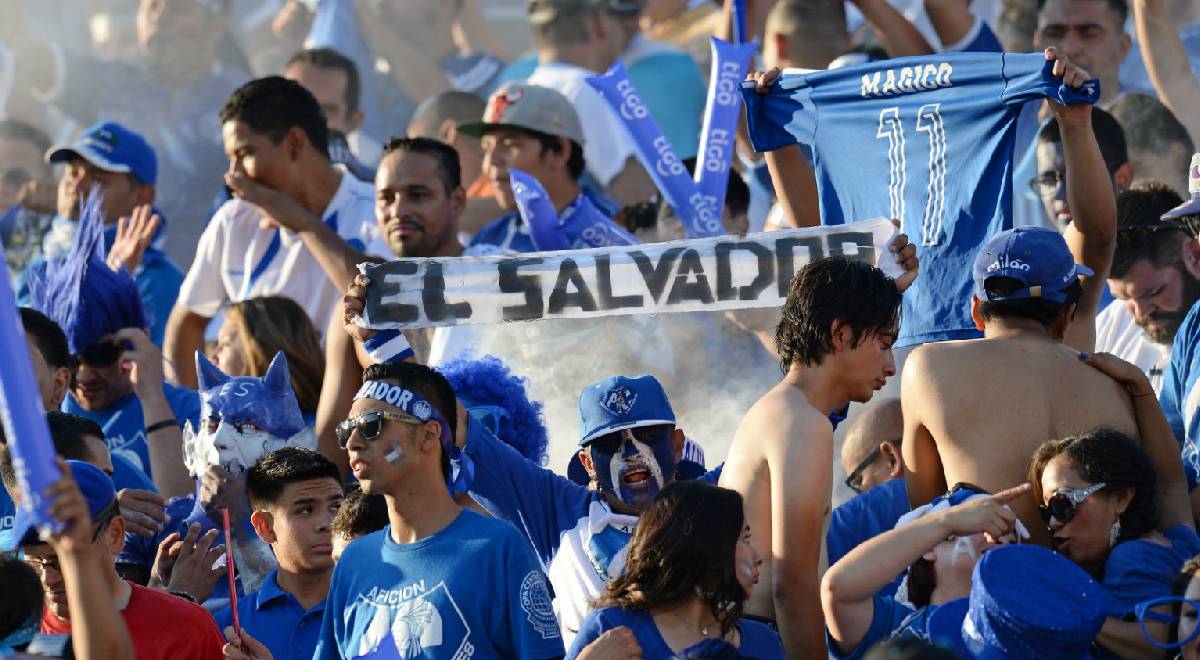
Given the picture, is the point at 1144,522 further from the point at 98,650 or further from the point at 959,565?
the point at 98,650

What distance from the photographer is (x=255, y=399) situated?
6.25 m

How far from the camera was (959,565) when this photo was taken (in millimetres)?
4641

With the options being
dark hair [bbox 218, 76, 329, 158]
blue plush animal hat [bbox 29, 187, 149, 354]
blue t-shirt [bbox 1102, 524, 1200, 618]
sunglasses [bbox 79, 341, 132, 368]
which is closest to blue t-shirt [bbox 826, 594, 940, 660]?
blue t-shirt [bbox 1102, 524, 1200, 618]

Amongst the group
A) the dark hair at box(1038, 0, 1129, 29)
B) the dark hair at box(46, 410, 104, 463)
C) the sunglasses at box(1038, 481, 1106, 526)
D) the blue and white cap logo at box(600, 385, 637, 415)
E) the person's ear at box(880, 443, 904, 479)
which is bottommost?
the person's ear at box(880, 443, 904, 479)

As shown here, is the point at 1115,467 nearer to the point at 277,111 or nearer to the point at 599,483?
the point at 599,483

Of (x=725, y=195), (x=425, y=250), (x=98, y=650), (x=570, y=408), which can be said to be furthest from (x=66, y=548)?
(x=725, y=195)

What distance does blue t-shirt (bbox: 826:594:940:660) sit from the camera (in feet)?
14.8

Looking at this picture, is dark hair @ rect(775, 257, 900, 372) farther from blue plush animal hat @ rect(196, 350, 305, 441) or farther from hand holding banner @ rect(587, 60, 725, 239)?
hand holding banner @ rect(587, 60, 725, 239)

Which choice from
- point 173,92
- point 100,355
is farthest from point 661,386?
point 173,92

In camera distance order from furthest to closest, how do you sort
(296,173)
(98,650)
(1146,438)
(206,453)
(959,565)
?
(296,173)
(206,453)
(1146,438)
(959,565)
(98,650)

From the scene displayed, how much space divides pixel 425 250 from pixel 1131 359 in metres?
2.66

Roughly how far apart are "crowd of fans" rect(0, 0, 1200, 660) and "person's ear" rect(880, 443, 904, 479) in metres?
0.06

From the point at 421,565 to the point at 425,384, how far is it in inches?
22.9

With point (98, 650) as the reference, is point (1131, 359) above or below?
below
